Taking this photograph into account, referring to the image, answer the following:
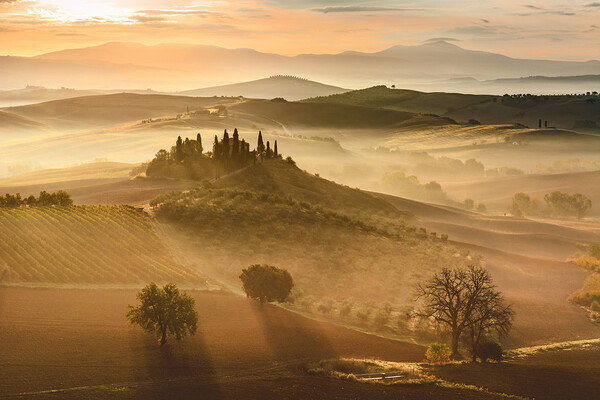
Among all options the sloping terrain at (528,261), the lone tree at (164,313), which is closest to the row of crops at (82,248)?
the lone tree at (164,313)

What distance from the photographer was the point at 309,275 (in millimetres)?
59125

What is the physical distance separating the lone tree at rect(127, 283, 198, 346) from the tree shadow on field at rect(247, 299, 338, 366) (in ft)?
18.5

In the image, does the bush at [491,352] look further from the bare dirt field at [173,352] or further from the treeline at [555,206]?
the treeline at [555,206]

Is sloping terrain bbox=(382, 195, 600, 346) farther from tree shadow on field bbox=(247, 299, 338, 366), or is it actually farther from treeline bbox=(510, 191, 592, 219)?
treeline bbox=(510, 191, 592, 219)

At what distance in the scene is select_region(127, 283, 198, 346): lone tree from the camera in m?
41.1

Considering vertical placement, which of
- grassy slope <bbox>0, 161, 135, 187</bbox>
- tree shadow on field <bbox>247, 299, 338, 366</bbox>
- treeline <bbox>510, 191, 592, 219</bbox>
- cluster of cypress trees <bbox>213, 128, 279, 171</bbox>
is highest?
cluster of cypress trees <bbox>213, 128, 279, 171</bbox>

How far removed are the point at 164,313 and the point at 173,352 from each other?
2.88 metres

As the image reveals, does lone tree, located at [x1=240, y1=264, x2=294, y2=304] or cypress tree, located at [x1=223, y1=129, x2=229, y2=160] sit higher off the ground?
cypress tree, located at [x1=223, y1=129, x2=229, y2=160]

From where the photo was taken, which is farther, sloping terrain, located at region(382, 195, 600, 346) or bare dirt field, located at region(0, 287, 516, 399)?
sloping terrain, located at region(382, 195, 600, 346)

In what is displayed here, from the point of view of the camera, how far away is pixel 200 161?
101188mm

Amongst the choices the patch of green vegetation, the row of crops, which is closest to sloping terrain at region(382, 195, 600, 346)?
the patch of green vegetation

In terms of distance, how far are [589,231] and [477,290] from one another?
209 ft

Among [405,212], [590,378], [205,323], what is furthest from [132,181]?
[590,378]

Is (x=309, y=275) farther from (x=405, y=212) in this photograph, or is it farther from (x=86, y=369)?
(x=405, y=212)
